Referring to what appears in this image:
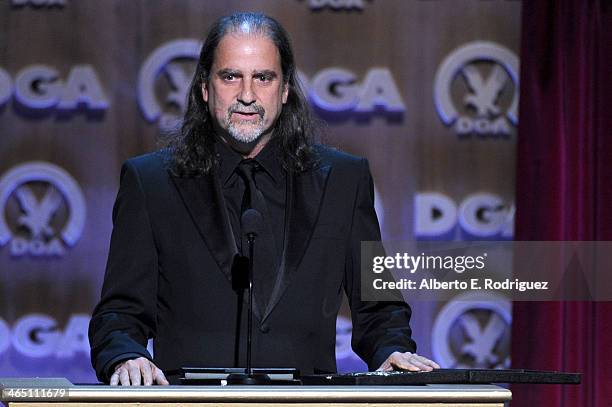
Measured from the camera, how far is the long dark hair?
2.92 meters

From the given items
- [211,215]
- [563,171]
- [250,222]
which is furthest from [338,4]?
[250,222]

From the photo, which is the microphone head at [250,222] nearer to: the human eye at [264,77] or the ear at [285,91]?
the human eye at [264,77]

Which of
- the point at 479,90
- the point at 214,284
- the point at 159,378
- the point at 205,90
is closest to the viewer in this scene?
the point at 159,378

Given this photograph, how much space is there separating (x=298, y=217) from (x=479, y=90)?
228 centimetres

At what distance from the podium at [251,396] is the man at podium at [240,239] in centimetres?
66

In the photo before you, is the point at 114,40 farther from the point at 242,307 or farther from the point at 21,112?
the point at 242,307

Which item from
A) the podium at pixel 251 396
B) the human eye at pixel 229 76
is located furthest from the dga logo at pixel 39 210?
the podium at pixel 251 396

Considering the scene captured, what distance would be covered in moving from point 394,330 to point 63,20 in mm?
2726

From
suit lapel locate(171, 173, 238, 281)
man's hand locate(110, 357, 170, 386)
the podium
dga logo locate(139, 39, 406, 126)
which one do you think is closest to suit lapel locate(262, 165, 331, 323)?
suit lapel locate(171, 173, 238, 281)

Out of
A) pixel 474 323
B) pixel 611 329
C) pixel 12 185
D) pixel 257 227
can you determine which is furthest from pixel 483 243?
pixel 257 227

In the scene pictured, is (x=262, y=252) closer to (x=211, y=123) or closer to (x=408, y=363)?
(x=211, y=123)

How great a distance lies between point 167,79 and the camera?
485 centimetres

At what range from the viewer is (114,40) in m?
4.84

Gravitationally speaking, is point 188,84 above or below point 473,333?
above
